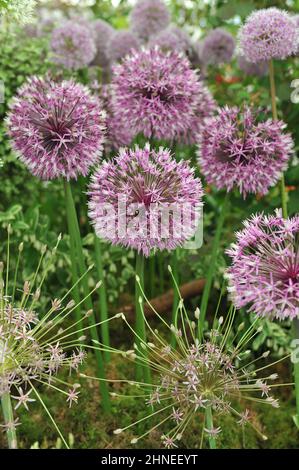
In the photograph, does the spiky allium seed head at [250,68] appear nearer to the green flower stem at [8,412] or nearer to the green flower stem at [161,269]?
the green flower stem at [161,269]

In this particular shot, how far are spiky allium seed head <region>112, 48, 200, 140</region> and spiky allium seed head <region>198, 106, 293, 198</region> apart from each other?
108 millimetres

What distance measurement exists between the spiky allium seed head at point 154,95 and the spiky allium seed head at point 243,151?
108 mm

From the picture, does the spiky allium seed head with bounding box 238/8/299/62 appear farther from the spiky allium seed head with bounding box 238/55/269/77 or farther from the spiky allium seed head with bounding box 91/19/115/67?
the spiky allium seed head with bounding box 91/19/115/67

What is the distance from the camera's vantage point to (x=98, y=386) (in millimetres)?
2248

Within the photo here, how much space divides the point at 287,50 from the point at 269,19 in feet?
0.38

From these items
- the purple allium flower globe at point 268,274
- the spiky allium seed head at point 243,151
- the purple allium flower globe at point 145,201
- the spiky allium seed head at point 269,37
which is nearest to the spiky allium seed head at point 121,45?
the spiky allium seed head at point 269,37

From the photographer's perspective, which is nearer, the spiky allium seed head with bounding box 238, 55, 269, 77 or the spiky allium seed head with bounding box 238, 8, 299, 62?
the spiky allium seed head with bounding box 238, 8, 299, 62

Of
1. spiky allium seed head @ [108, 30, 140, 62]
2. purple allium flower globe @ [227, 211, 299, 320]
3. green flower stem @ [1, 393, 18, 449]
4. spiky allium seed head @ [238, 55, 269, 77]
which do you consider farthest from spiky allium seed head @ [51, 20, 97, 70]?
green flower stem @ [1, 393, 18, 449]

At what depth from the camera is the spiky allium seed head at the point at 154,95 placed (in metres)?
1.98

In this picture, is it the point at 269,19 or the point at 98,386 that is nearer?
the point at 269,19

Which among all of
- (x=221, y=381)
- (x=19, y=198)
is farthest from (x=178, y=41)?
(x=221, y=381)

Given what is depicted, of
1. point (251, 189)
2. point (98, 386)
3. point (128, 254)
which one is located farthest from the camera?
point (128, 254)

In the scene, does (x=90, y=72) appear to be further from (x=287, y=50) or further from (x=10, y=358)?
(x=10, y=358)

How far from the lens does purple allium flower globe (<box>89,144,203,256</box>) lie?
5.54 feet
